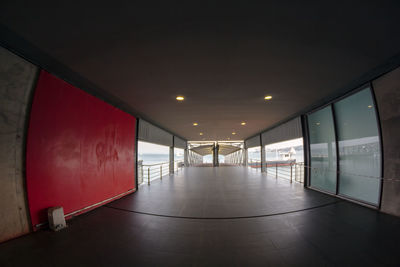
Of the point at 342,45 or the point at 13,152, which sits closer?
the point at 342,45

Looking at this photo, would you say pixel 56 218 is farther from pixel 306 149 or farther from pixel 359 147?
pixel 306 149

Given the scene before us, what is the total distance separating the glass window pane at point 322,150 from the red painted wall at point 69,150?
6810 millimetres

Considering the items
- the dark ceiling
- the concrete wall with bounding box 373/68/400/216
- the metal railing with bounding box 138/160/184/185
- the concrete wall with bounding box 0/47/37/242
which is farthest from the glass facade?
the concrete wall with bounding box 0/47/37/242

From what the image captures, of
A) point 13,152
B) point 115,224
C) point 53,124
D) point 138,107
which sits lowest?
point 115,224

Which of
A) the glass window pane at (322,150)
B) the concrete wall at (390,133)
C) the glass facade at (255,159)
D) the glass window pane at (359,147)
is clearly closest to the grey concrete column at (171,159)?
the glass facade at (255,159)

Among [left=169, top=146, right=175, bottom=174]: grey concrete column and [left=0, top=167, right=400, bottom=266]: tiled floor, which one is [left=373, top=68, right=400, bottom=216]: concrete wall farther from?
[left=169, top=146, right=175, bottom=174]: grey concrete column

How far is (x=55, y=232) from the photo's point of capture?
2.40m

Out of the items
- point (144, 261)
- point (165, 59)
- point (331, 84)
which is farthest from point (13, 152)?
point (331, 84)

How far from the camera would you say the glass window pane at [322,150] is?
14.6 ft

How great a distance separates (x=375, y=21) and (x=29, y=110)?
519 cm

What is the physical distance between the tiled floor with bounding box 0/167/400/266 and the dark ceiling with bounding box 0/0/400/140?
2831 millimetres

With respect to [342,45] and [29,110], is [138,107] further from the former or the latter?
[342,45]

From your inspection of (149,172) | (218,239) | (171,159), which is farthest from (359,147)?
(171,159)

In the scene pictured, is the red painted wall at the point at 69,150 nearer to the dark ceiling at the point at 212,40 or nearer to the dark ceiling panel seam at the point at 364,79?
the dark ceiling at the point at 212,40
